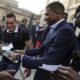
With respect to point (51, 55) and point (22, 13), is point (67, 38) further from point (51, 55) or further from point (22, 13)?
point (22, 13)

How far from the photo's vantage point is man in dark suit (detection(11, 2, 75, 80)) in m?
2.99

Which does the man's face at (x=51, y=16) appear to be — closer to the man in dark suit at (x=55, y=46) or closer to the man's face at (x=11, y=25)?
the man in dark suit at (x=55, y=46)

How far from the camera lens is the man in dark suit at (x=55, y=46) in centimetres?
299

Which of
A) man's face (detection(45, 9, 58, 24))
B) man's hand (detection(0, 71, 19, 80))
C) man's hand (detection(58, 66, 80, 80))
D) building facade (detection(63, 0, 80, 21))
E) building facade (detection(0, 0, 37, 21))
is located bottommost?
building facade (detection(0, 0, 37, 21))

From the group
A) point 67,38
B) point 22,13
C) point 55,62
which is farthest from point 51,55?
point 22,13

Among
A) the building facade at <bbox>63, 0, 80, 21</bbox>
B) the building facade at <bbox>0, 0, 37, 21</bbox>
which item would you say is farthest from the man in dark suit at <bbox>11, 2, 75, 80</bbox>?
the building facade at <bbox>0, 0, 37, 21</bbox>

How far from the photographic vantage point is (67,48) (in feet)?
9.90

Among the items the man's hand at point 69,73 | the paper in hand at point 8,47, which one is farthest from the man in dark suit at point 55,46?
the paper in hand at point 8,47

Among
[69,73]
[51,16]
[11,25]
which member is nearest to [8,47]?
[11,25]

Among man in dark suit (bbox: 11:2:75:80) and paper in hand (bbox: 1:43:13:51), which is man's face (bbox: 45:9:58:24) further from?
paper in hand (bbox: 1:43:13:51)

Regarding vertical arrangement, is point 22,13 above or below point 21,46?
below

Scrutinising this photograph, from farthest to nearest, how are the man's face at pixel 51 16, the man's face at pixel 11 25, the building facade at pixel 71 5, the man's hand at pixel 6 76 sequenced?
the building facade at pixel 71 5, the man's face at pixel 11 25, the man's face at pixel 51 16, the man's hand at pixel 6 76

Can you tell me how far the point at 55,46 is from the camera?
303 centimetres

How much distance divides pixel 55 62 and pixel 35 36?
5365mm
